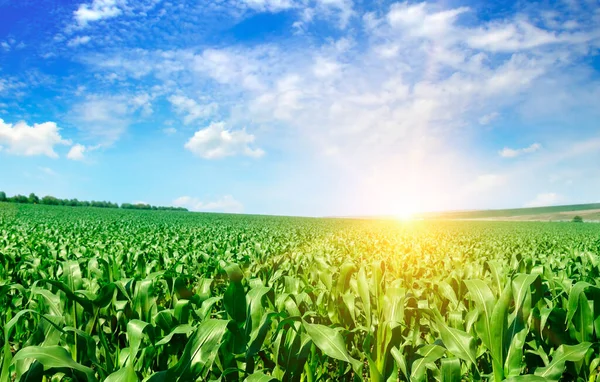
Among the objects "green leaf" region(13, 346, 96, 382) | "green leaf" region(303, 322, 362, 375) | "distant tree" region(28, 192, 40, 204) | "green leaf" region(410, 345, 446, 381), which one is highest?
"distant tree" region(28, 192, 40, 204)

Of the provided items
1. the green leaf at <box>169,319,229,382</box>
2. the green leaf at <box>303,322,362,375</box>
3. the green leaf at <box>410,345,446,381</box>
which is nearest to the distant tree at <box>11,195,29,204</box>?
the green leaf at <box>169,319,229,382</box>

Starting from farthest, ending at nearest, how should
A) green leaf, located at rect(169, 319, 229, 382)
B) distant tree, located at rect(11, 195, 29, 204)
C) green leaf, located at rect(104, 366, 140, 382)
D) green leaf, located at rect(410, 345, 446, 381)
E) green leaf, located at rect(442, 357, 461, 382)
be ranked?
distant tree, located at rect(11, 195, 29, 204)
green leaf, located at rect(410, 345, 446, 381)
green leaf, located at rect(442, 357, 461, 382)
green leaf, located at rect(169, 319, 229, 382)
green leaf, located at rect(104, 366, 140, 382)

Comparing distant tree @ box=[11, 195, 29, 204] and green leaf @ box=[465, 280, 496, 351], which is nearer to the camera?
green leaf @ box=[465, 280, 496, 351]

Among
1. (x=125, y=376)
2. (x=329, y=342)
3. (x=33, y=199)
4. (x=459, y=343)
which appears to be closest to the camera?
(x=125, y=376)

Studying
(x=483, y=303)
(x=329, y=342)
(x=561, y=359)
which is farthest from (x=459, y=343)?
(x=329, y=342)

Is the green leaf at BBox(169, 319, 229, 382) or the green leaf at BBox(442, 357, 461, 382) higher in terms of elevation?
the green leaf at BBox(169, 319, 229, 382)

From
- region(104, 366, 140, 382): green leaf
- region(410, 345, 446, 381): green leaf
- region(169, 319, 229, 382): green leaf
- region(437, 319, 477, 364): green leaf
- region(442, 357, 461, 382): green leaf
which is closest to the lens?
region(104, 366, 140, 382): green leaf

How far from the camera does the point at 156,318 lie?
270cm

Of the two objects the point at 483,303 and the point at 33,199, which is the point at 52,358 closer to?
the point at 483,303

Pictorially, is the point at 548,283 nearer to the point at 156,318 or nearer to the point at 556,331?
the point at 556,331

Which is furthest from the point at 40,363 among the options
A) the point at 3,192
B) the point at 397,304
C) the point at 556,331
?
the point at 3,192

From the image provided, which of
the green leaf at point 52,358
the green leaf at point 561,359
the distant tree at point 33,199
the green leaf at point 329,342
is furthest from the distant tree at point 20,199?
the green leaf at point 561,359

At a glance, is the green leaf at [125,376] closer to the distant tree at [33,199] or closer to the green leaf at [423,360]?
the green leaf at [423,360]

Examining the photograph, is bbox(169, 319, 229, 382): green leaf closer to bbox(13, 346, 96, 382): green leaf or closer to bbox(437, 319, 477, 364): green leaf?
bbox(13, 346, 96, 382): green leaf
